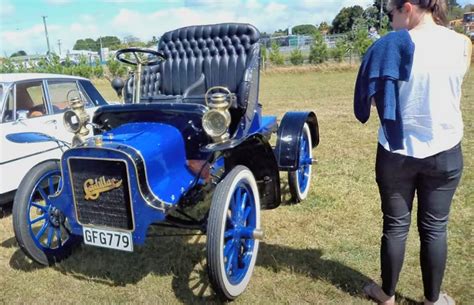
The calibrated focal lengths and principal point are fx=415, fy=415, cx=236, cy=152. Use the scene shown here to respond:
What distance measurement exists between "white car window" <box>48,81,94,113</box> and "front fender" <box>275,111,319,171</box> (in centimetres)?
278

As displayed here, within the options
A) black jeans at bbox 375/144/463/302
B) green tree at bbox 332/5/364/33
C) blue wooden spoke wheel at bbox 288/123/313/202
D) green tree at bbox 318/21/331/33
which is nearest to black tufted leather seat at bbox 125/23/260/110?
blue wooden spoke wheel at bbox 288/123/313/202

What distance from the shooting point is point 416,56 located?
1.98 m

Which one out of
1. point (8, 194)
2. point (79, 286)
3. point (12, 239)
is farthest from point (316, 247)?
point (8, 194)

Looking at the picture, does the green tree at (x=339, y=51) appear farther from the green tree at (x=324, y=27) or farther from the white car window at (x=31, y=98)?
the green tree at (x=324, y=27)

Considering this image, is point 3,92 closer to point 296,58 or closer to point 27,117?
point 27,117

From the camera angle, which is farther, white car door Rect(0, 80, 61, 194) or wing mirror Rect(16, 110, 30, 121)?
wing mirror Rect(16, 110, 30, 121)

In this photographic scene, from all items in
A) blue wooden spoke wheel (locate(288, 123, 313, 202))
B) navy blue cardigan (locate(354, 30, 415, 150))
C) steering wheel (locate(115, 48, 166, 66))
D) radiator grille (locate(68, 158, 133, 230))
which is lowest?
blue wooden spoke wheel (locate(288, 123, 313, 202))

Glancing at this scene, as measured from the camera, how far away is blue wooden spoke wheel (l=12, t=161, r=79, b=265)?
301cm

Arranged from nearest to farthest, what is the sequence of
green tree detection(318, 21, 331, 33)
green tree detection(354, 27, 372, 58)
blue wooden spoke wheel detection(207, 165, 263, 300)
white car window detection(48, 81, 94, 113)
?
blue wooden spoke wheel detection(207, 165, 263, 300)
white car window detection(48, 81, 94, 113)
green tree detection(354, 27, 372, 58)
green tree detection(318, 21, 331, 33)

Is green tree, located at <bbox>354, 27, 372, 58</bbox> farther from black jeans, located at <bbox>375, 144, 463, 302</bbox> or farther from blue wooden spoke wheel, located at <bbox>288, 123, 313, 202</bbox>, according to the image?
black jeans, located at <bbox>375, 144, 463, 302</bbox>

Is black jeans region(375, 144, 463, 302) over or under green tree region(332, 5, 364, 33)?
under

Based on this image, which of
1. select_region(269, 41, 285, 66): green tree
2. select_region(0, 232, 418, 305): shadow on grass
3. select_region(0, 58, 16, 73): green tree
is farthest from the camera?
select_region(0, 58, 16, 73): green tree

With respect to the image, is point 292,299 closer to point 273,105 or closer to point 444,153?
point 444,153

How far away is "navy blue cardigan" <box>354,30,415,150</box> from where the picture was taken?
6.41 feet
